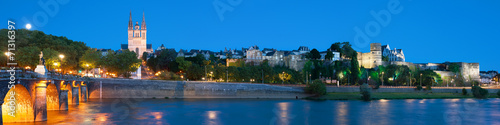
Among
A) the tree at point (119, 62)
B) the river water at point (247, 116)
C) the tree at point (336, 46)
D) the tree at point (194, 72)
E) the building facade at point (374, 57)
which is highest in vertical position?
the tree at point (336, 46)

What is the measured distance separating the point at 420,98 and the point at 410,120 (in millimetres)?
33861

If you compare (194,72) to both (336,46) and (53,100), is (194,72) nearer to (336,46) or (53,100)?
(53,100)

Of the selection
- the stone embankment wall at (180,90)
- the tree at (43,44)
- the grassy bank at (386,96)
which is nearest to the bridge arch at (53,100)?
the stone embankment wall at (180,90)

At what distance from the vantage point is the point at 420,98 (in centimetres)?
6931

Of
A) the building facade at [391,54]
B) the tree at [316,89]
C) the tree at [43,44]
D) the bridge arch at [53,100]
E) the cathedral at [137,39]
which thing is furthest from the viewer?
the cathedral at [137,39]

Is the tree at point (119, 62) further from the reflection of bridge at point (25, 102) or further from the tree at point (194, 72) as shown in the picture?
the reflection of bridge at point (25, 102)

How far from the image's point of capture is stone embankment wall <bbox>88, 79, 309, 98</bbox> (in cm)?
5500

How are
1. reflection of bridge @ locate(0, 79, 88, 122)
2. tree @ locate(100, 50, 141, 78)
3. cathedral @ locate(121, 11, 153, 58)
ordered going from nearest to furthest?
reflection of bridge @ locate(0, 79, 88, 122), tree @ locate(100, 50, 141, 78), cathedral @ locate(121, 11, 153, 58)

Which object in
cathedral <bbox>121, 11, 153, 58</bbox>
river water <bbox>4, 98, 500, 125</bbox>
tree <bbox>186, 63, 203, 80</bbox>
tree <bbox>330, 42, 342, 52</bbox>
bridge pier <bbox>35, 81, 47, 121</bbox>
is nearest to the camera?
bridge pier <bbox>35, 81, 47, 121</bbox>

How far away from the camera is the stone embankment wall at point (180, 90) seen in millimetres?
55000

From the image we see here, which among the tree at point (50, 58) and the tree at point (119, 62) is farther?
the tree at point (119, 62)

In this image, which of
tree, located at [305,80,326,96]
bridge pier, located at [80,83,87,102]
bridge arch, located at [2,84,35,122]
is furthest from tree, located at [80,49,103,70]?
bridge arch, located at [2,84,35,122]

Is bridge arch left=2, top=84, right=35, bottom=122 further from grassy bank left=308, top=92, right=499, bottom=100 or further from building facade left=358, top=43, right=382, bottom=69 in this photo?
building facade left=358, top=43, right=382, bottom=69

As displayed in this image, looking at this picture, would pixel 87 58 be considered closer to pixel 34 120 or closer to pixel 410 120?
pixel 34 120
